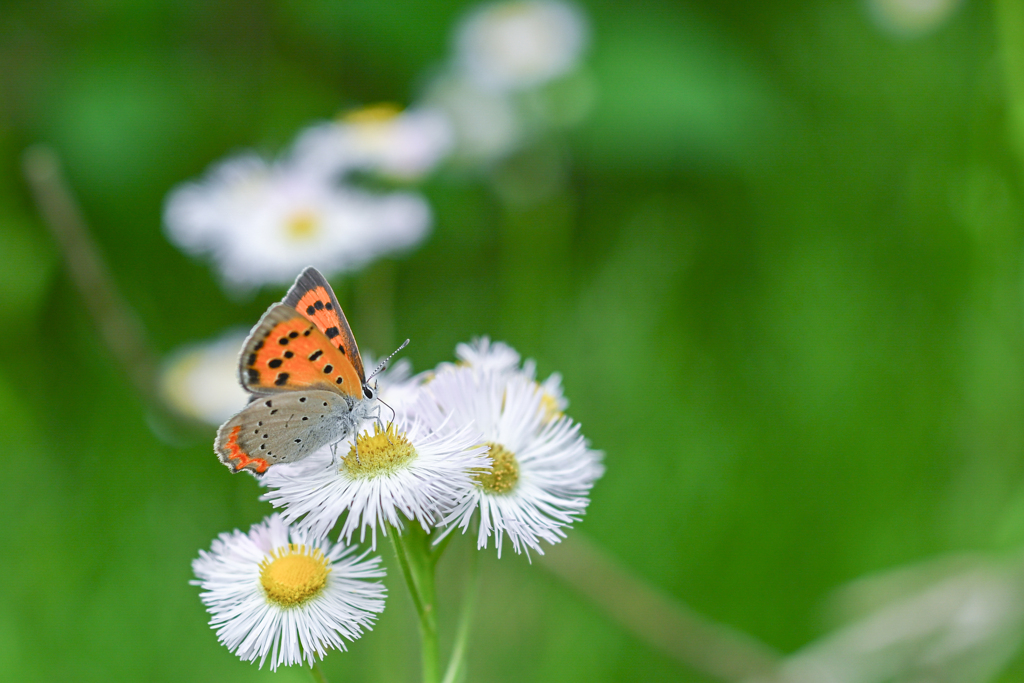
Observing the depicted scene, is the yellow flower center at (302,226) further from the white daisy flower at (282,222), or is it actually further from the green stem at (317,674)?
the green stem at (317,674)

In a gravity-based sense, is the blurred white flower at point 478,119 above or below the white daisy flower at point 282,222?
above

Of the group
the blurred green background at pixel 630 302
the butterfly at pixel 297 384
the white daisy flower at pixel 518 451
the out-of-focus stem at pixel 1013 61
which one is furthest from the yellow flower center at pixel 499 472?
the out-of-focus stem at pixel 1013 61

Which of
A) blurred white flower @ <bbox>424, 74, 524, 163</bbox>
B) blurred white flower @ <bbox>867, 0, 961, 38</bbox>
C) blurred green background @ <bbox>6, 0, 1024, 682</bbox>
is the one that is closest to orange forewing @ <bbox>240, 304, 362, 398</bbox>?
blurred green background @ <bbox>6, 0, 1024, 682</bbox>

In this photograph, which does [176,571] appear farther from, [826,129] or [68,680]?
[826,129]

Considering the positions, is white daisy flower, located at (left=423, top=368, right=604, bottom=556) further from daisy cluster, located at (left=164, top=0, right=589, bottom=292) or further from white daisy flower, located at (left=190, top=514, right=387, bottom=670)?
daisy cluster, located at (left=164, top=0, right=589, bottom=292)

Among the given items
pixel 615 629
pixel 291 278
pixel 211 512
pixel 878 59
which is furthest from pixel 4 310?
pixel 878 59

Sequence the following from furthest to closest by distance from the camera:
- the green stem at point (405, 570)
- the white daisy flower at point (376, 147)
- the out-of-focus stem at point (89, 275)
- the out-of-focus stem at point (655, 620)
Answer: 1. the white daisy flower at point (376, 147)
2. the out-of-focus stem at point (655, 620)
3. the out-of-focus stem at point (89, 275)
4. the green stem at point (405, 570)
